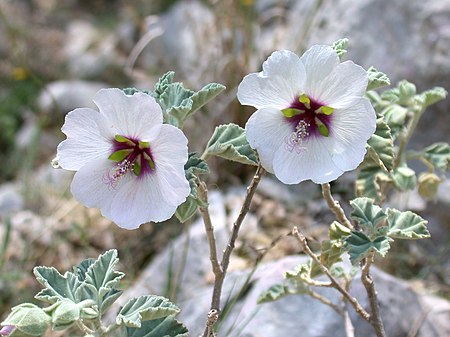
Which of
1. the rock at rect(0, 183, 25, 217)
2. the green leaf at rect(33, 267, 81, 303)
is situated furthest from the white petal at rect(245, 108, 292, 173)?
the rock at rect(0, 183, 25, 217)

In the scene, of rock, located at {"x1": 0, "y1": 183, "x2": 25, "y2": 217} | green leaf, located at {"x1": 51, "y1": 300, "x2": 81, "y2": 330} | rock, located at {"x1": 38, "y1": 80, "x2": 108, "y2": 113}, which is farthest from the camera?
A: rock, located at {"x1": 38, "y1": 80, "x2": 108, "y2": 113}

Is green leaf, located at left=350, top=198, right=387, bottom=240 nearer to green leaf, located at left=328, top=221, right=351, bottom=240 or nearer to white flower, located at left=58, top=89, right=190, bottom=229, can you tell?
green leaf, located at left=328, top=221, right=351, bottom=240

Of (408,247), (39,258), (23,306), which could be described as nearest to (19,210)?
(39,258)

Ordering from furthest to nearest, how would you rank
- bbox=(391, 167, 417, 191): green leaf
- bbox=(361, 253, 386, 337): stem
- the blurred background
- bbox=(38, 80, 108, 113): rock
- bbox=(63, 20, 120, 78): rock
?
bbox=(63, 20, 120, 78): rock < bbox=(38, 80, 108, 113): rock < the blurred background < bbox=(391, 167, 417, 191): green leaf < bbox=(361, 253, 386, 337): stem

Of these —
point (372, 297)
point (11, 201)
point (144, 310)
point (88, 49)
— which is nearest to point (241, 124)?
point (11, 201)

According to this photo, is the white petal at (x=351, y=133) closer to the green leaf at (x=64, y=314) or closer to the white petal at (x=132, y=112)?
the white petal at (x=132, y=112)

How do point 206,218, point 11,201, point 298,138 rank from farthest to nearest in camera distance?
point 11,201 < point 206,218 < point 298,138

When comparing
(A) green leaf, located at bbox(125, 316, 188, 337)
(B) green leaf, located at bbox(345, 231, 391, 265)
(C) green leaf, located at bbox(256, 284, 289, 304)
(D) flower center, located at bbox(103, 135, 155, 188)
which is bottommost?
(A) green leaf, located at bbox(125, 316, 188, 337)

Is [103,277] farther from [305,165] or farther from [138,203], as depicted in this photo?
[305,165]
